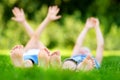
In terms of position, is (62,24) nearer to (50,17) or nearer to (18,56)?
(50,17)

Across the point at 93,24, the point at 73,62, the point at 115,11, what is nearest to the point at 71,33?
the point at 115,11

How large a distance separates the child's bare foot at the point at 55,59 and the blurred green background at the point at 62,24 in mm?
8617

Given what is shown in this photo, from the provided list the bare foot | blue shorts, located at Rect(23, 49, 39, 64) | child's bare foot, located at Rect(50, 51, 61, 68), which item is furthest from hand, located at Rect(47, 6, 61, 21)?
child's bare foot, located at Rect(50, 51, 61, 68)

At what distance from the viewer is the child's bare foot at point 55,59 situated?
154 inches

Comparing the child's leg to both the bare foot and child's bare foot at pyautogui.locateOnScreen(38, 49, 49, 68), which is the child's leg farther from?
the bare foot

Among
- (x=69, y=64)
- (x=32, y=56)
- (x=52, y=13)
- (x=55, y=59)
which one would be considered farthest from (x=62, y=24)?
(x=55, y=59)

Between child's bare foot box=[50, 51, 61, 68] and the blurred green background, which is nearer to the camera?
child's bare foot box=[50, 51, 61, 68]

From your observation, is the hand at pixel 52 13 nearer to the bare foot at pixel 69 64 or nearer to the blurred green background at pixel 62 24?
the bare foot at pixel 69 64

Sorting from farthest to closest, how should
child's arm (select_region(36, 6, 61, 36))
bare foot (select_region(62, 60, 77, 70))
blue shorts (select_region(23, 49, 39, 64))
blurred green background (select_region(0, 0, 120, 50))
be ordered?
1. blurred green background (select_region(0, 0, 120, 50))
2. child's arm (select_region(36, 6, 61, 36))
3. blue shorts (select_region(23, 49, 39, 64))
4. bare foot (select_region(62, 60, 77, 70))

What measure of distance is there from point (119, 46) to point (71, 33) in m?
1.27

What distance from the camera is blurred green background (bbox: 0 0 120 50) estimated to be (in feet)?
41.8

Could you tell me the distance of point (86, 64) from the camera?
3979 millimetres

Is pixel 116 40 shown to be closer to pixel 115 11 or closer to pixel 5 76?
pixel 115 11

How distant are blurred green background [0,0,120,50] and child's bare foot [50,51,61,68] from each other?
862 cm
